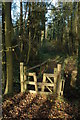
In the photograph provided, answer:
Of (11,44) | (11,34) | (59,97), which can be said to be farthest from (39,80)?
(11,34)

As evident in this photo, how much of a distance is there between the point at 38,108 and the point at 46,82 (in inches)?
16.4

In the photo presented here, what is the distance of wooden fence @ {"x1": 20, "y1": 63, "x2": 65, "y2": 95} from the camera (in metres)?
1.77

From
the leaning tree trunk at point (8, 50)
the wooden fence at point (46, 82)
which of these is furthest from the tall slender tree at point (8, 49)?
the wooden fence at point (46, 82)

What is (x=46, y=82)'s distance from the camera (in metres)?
1.85

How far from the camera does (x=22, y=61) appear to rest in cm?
202

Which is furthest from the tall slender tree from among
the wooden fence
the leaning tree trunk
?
the wooden fence

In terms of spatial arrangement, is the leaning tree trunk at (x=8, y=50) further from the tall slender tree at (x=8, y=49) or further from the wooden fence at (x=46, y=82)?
the wooden fence at (x=46, y=82)

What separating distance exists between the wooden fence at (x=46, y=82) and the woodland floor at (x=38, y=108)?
0.32 ft

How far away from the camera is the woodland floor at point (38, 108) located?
1472 millimetres

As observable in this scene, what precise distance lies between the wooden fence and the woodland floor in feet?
0.32

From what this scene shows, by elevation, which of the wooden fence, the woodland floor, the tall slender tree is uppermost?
the tall slender tree

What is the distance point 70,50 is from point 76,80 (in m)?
0.61

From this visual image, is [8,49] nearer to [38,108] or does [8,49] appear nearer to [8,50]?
[8,50]

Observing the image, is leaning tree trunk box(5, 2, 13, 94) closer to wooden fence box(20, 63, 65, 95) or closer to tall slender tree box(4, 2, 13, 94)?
tall slender tree box(4, 2, 13, 94)
